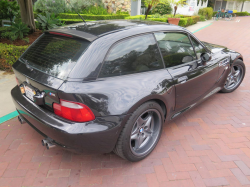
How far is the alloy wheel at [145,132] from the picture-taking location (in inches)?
92.2

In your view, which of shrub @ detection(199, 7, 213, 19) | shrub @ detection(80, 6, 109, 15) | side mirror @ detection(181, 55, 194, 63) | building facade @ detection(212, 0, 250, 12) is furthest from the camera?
building facade @ detection(212, 0, 250, 12)

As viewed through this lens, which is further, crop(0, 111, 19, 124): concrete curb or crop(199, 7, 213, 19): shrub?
crop(199, 7, 213, 19): shrub

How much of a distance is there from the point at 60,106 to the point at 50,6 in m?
12.8

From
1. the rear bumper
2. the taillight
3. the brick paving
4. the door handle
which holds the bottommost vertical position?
the brick paving

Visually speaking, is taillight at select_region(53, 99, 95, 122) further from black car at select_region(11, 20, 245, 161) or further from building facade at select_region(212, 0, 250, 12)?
building facade at select_region(212, 0, 250, 12)

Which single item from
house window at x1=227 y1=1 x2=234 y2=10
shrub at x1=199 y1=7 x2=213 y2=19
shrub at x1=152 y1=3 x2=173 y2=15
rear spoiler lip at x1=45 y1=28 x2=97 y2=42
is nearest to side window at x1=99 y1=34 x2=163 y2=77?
rear spoiler lip at x1=45 y1=28 x2=97 y2=42

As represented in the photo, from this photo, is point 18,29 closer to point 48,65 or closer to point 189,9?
point 48,65

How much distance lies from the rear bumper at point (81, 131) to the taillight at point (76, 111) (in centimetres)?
5

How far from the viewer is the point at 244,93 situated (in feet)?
14.2

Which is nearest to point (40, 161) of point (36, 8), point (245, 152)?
point (245, 152)

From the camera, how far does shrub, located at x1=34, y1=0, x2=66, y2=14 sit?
1218cm

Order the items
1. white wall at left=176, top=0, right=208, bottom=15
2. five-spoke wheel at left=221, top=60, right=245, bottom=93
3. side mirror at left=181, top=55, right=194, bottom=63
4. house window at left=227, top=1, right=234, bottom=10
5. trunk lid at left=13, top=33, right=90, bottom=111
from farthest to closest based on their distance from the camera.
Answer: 1. house window at left=227, top=1, right=234, bottom=10
2. white wall at left=176, top=0, right=208, bottom=15
3. five-spoke wheel at left=221, top=60, right=245, bottom=93
4. side mirror at left=181, top=55, right=194, bottom=63
5. trunk lid at left=13, top=33, right=90, bottom=111

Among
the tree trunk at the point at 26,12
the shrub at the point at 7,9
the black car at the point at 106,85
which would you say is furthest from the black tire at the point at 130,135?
the shrub at the point at 7,9

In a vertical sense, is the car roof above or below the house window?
below
